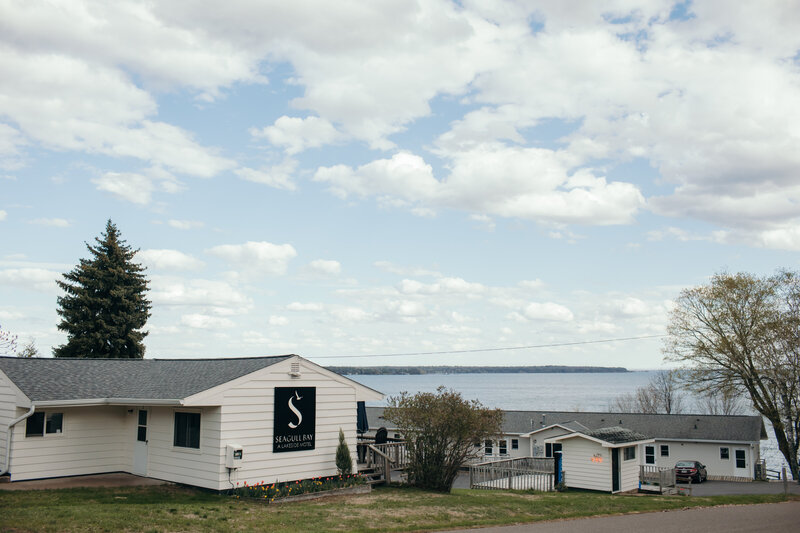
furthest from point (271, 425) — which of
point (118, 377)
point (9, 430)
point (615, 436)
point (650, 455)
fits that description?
point (650, 455)

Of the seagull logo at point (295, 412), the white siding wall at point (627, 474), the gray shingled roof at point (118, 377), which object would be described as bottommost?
the white siding wall at point (627, 474)

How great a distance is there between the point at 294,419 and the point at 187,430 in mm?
3015

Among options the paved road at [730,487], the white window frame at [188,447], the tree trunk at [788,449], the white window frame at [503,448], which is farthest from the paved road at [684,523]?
the white window frame at [503,448]

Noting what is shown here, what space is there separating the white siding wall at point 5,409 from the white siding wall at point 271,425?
20.4 ft

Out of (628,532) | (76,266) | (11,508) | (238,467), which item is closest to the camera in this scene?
(11,508)

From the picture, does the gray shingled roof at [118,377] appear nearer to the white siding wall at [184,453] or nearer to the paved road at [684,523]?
the white siding wall at [184,453]

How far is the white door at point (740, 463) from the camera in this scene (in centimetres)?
4172

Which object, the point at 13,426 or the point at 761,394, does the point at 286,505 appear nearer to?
the point at 13,426

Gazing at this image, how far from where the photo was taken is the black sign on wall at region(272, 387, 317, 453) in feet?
61.2

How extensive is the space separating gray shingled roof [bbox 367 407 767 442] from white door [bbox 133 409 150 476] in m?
27.3

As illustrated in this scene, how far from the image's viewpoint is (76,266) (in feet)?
128

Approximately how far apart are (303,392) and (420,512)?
5.60 m

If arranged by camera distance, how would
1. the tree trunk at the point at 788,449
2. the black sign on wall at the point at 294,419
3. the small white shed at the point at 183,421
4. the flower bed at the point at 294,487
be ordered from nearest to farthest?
the flower bed at the point at 294,487 < the small white shed at the point at 183,421 < the black sign on wall at the point at 294,419 < the tree trunk at the point at 788,449

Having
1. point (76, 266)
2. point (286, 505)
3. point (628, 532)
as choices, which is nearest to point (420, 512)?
point (286, 505)
